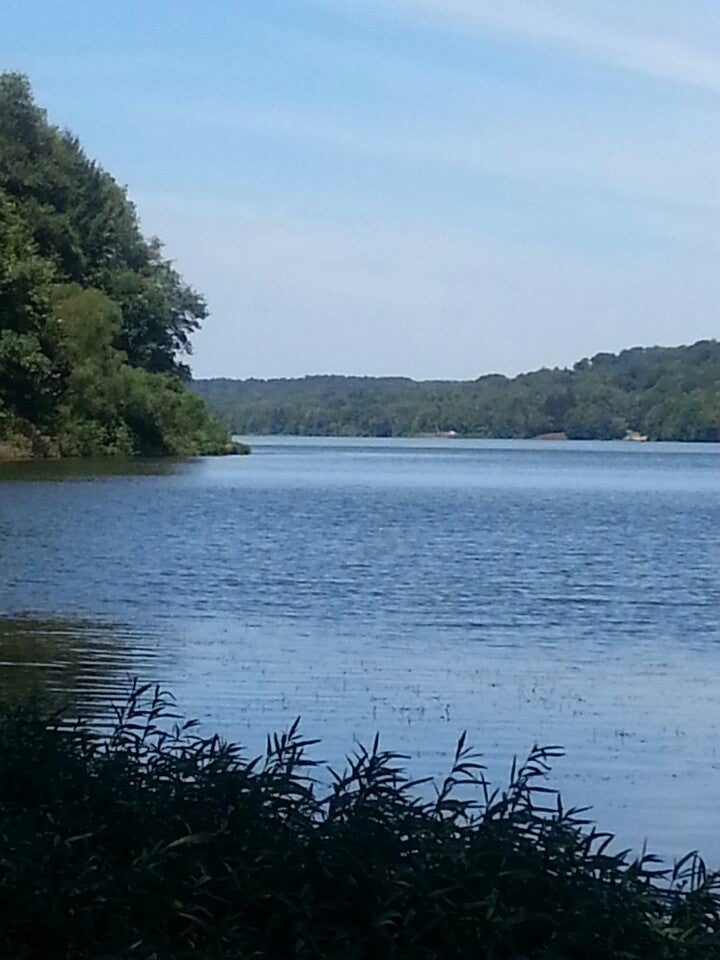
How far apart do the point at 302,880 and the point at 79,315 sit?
68336mm

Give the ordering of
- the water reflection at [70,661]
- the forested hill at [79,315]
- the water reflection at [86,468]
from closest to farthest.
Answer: the water reflection at [70,661] < the water reflection at [86,468] < the forested hill at [79,315]

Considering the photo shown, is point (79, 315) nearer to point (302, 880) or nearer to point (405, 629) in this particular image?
point (405, 629)

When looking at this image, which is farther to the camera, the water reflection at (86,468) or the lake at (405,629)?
the water reflection at (86,468)

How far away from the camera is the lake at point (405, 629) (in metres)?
12.8

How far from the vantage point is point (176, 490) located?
170 ft

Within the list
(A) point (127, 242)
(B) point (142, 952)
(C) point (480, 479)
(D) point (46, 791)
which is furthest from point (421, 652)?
(A) point (127, 242)

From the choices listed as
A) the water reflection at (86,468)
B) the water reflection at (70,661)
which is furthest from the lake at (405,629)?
the water reflection at (86,468)

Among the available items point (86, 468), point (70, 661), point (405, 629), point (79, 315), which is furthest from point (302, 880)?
point (79, 315)

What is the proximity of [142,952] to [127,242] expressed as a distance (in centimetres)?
8821

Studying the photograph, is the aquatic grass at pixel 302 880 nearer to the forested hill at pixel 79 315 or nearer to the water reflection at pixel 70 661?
the water reflection at pixel 70 661

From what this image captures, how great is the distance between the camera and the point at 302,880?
19.4 ft

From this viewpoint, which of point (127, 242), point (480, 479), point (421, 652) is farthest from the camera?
point (127, 242)

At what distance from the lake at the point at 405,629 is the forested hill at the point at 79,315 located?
19.7 metres

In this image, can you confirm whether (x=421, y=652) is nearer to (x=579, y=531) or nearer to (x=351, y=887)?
(x=351, y=887)
